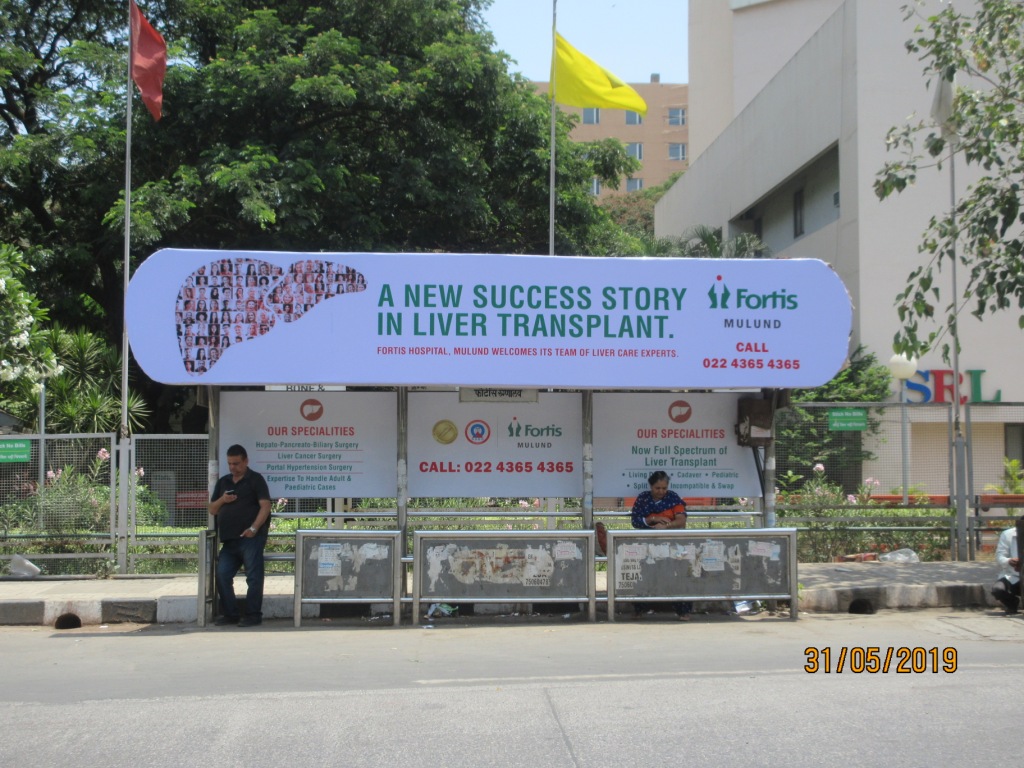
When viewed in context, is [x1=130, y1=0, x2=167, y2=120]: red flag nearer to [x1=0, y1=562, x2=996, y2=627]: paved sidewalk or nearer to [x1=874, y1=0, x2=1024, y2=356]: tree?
[x1=0, y1=562, x2=996, y2=627]: paved sidewalk

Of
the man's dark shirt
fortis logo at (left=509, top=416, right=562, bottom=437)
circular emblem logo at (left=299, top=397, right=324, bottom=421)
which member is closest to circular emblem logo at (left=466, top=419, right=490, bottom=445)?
fortis logo at (left=509, top=416, right=562, bottom=437)

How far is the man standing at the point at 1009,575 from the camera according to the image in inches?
405

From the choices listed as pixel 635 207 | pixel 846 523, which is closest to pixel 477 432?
pixel 846 523

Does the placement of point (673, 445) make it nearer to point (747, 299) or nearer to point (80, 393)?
point (747, 299)

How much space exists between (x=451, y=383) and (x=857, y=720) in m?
4.93

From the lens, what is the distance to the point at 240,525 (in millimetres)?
9812

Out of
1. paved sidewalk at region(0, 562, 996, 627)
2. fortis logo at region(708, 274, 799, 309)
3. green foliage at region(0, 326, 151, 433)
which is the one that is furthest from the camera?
green foliage at region(0, 326, 151, 433)

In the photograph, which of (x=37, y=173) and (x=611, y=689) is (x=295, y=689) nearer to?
(x=611, y=689)

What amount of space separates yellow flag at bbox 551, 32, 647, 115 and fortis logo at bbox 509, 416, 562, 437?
767cm

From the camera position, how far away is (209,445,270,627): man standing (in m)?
9.81

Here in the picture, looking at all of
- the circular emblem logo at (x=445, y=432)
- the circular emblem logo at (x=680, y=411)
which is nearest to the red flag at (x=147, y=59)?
the circular emblem logo at (x=445, y=432)

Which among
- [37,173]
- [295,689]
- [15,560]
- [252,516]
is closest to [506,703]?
[295,689]

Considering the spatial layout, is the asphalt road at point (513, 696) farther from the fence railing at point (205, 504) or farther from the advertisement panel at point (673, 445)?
the fence railing at point (205, 504)

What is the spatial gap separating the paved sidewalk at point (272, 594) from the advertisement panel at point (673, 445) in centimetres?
133
